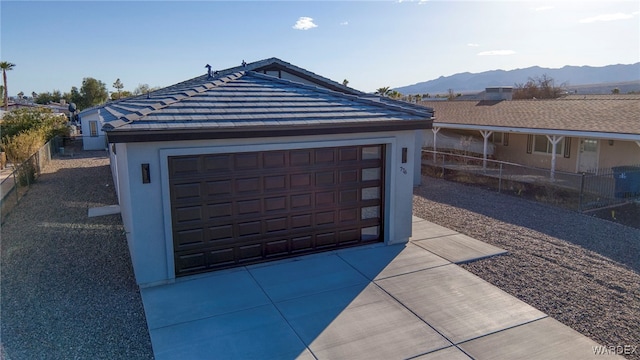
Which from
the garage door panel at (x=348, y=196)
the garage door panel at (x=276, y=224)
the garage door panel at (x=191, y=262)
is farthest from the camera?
the garage door panel at (x=348, y=196)

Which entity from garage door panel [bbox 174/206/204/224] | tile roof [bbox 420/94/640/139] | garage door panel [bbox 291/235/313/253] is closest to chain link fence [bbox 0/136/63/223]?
garage door panel [bbox 174/206/204/224]

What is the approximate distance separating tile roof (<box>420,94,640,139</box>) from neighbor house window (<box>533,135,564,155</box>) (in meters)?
1.19

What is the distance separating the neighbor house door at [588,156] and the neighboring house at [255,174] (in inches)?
504

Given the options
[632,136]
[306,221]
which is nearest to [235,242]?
[306,221]

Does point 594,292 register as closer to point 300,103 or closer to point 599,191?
point 300,103

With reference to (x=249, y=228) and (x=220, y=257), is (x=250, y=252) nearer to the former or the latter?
(x=249, y=228)

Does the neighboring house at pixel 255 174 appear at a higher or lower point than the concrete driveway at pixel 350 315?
higher

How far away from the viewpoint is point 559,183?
653 inches

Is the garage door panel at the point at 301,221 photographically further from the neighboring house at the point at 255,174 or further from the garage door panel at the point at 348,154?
the garage door panel at the point at 348,154

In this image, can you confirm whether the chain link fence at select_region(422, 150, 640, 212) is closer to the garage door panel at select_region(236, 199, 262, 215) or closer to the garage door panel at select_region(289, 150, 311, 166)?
the garage door panel at select_region(289, 150, 311, 166)

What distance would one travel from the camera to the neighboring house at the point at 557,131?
16672 mm

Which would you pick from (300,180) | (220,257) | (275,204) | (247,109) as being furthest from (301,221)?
(247,109)

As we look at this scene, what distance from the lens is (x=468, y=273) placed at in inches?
329

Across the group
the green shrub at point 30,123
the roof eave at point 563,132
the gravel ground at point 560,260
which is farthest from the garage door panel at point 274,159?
the green shrub at point 30,123
